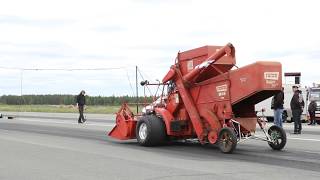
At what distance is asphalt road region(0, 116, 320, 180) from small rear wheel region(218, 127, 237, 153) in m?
0.18

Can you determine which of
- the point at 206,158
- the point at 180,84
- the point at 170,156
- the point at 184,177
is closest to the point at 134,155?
the point at 170,156

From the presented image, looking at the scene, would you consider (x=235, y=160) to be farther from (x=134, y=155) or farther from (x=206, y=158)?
(x=134, y=155)

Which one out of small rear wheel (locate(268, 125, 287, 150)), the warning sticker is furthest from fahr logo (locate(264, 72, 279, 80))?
the warning sticker

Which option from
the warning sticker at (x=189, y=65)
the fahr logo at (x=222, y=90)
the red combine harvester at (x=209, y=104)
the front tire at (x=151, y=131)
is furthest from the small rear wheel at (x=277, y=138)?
the front tire at (x=151, y=131)

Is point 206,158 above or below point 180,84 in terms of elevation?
below

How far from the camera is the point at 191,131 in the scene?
1441 cm

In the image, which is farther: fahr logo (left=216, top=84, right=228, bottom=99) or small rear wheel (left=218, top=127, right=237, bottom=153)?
fahr logo (left=216, top=84, right=228, bottom=99)

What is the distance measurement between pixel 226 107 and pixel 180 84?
185 cm

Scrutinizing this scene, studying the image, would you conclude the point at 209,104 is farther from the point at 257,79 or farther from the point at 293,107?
the point at 293,107

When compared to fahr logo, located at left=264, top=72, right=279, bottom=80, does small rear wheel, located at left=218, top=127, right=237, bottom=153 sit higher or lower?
lower

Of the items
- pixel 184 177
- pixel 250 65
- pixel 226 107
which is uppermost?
pixel 250 65

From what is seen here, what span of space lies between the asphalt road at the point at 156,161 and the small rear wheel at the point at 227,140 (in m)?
0.18

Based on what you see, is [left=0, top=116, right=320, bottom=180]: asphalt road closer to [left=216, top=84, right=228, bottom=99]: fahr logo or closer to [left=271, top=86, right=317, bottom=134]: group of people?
[left=216, top=84, right=228, bottom=99]: fahr logo

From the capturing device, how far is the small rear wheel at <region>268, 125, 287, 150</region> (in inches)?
527
